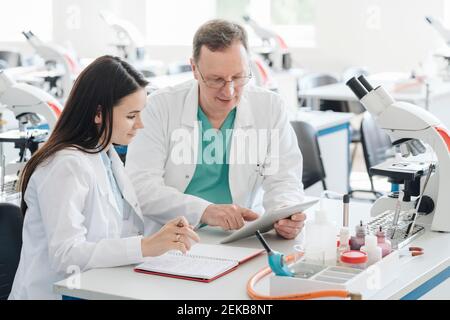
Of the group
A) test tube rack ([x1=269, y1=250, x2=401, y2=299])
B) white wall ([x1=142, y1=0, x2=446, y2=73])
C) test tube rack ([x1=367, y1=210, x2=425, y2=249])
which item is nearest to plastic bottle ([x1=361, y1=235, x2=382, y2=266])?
test tube rack ([x1=269, y1=250, x2=401, y2=299])

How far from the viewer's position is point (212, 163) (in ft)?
9.05

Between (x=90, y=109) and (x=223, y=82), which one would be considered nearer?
(x=90, y=109)

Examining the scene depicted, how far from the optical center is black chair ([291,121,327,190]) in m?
3.87

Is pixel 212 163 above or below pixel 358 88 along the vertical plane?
below

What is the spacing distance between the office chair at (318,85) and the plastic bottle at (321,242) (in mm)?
4046

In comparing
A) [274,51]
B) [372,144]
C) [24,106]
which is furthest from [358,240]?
[274,51]

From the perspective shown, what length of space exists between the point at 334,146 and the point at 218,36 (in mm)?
2491

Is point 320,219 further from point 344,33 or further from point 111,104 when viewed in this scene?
point 344,33

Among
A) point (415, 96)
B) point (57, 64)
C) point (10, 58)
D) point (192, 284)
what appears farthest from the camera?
point (10, 58)

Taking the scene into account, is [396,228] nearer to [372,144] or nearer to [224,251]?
[224,251]

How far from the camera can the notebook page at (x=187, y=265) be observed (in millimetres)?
1950

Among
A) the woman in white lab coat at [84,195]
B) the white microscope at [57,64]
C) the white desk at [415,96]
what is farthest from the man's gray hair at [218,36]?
the white microscope at [57,64]
